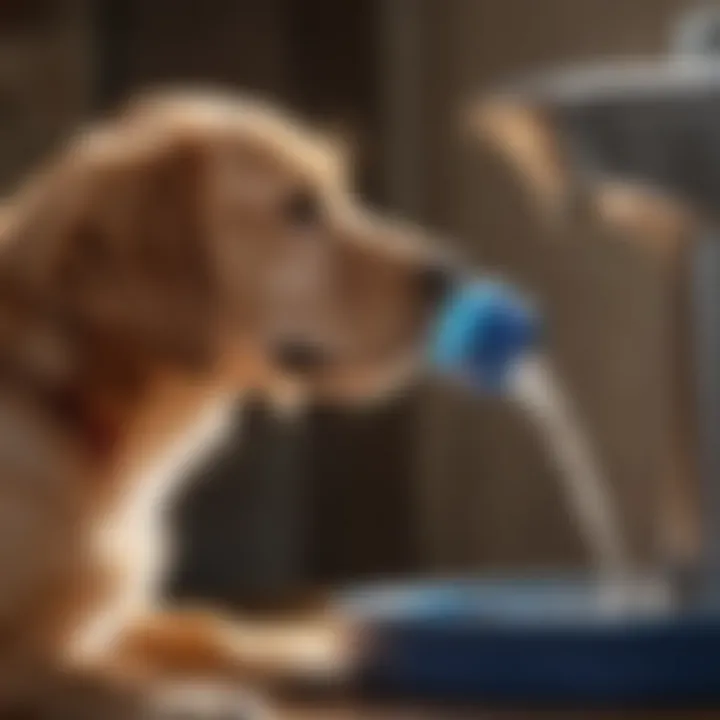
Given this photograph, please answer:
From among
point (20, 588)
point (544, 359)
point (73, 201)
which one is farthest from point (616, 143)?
point (544, 359)

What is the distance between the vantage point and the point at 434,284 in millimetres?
1134

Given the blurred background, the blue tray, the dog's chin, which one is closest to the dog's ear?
the dog's chin

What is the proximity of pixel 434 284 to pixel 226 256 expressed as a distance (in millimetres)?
→ 159

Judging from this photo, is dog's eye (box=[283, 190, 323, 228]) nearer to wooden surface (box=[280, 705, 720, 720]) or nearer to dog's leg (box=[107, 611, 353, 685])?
dog's leg (box=[107, 611, 353, 685])

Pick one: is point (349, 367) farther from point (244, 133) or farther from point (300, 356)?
point (244, 133)

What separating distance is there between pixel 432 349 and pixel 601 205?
0.17 metres

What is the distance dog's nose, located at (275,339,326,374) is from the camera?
108 cm

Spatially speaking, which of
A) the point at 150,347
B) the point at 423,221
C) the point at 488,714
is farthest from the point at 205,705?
the point at 423,221

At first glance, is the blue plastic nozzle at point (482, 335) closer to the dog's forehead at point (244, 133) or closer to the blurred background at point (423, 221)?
the dog's forehead at point (244, 133)

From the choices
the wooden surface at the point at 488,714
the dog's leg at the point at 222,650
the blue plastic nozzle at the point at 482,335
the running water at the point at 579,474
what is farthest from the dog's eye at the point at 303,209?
the running water at the point at 579,474

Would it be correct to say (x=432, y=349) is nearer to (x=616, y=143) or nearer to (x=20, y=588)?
(x=616, y=143)

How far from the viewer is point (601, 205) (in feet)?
4.01

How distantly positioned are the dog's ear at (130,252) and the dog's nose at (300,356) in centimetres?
6

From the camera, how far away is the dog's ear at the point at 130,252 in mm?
989
